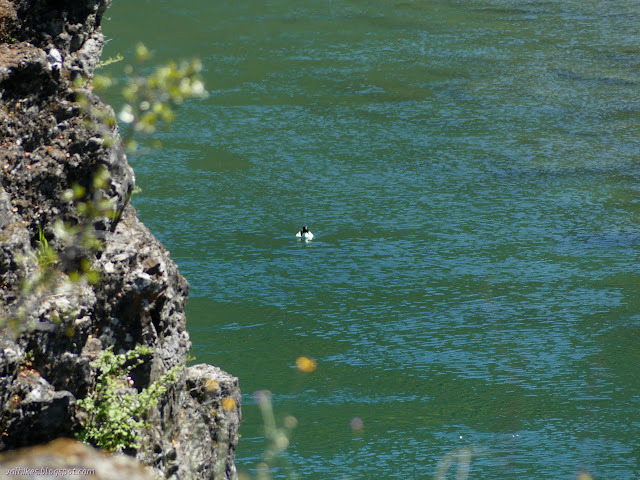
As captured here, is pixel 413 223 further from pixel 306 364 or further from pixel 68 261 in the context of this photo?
pixel 68 261

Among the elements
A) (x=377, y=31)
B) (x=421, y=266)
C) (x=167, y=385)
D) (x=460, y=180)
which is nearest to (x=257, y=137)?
(x=460, y=180)

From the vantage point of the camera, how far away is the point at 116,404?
4180mm

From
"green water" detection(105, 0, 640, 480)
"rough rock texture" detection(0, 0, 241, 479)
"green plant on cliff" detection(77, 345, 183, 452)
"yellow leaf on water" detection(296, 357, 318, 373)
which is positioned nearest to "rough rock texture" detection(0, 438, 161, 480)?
"rough rock texture" detection(0, 0, 241, 479)

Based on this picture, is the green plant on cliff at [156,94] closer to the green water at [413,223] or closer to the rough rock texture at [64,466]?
the rough rock texture at [64,466]

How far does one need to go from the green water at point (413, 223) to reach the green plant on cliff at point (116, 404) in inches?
136

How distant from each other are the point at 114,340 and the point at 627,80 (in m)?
14.5

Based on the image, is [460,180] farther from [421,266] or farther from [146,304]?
[146,304]

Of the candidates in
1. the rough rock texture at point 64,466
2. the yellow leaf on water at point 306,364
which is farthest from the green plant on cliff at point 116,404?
the yellow leaf on water at point 306,364

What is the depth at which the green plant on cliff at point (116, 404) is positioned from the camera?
4.04 metres

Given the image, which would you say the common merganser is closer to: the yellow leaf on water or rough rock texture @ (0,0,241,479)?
the yellow leaf on water

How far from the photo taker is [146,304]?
455cm

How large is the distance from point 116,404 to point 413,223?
862cm

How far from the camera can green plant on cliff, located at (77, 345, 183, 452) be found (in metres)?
4.04

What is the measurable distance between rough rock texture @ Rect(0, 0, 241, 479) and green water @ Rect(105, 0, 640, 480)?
3.17 m
